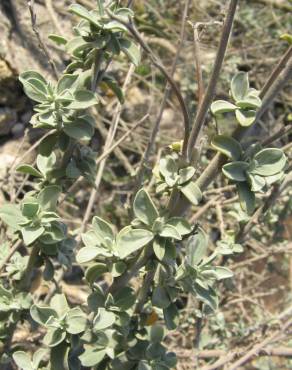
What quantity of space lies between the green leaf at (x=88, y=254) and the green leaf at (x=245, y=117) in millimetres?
398

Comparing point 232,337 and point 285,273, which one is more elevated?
point 232,337

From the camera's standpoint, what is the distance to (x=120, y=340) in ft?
4.24

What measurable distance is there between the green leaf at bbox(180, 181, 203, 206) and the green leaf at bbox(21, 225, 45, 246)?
0.33 m

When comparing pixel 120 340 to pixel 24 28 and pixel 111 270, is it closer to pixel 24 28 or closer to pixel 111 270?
pixel 111 270

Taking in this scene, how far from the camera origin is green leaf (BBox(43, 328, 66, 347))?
3.90ft

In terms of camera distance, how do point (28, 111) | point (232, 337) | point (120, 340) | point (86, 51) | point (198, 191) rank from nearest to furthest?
point (198, 191) < point (86, 51) < point (120, 340) < point (232, 337) < point (28, 111)

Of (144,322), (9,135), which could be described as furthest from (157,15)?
(144,322)

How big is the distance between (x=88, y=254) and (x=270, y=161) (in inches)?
16.6

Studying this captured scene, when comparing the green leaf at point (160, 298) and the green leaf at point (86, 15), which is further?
the green leaf at point (160, 298)

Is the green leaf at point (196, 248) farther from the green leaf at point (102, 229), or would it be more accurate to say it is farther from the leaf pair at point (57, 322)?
the leaf pair at point (57, 322)

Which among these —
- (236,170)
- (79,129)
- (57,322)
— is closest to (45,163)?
(79,129)

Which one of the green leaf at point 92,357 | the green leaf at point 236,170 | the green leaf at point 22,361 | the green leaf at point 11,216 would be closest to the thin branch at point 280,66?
the green leaf at point 236,170

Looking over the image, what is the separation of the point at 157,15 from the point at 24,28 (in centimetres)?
101

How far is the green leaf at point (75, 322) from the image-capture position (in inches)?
46.6
